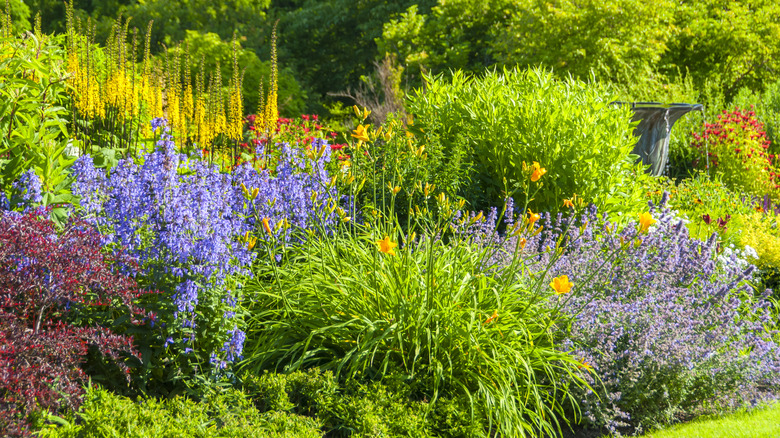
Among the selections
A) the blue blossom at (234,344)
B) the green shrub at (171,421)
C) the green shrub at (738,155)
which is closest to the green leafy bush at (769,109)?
the green shrub at (738,155)

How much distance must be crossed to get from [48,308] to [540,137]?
4.17m

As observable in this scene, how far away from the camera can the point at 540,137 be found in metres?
5.73

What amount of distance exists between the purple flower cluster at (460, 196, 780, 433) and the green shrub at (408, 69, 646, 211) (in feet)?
4.32

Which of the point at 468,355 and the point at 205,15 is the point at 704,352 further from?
the point at 205,15

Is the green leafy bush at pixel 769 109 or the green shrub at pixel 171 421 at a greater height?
the green leafy bush at pixel 769 109

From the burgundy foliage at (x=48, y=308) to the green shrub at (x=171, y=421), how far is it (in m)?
0.10

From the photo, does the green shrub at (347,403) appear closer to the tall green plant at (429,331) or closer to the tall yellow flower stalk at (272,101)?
the tall green plant at (429,331)

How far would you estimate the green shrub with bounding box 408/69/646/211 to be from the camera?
5.73m

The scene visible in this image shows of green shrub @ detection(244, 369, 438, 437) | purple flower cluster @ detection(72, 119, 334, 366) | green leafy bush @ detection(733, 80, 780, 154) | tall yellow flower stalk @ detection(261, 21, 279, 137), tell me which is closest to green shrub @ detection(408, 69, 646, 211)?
tall yellow flower stalk @ detection(261, 21, 279, 137)

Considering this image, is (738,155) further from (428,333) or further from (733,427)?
(428,333)

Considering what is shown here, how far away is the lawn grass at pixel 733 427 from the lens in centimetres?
354

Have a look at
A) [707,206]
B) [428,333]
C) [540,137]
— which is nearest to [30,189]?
[428,333]

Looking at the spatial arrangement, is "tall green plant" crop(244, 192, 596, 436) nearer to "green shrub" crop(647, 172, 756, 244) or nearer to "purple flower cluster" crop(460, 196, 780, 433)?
"purple flower cluster" crop(460, 196, 780, 433)

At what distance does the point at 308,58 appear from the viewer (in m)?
22.7
